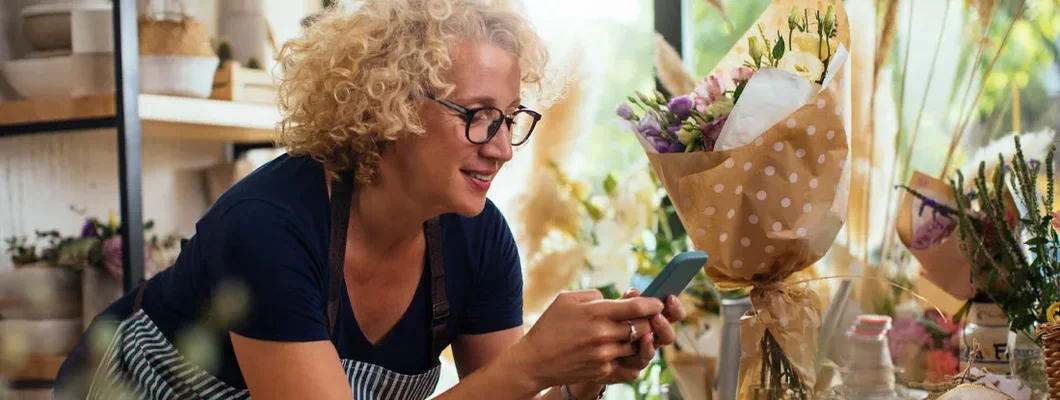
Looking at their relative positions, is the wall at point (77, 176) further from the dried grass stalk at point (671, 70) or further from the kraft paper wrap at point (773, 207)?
the kraft paper wrap at point (773, 207)

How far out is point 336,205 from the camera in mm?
1195

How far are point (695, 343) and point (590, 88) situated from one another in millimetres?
529

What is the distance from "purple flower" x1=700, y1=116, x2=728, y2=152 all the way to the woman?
0.20 m

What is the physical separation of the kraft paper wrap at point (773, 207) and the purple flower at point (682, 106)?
0.07 meters

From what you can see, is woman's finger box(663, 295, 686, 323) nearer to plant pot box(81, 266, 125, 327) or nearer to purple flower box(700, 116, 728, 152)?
purple flower box(700, 116, 728, 152)

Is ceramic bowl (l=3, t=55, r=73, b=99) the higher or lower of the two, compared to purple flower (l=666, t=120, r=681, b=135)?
lower

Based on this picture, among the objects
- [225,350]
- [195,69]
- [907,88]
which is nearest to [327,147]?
[225,350]

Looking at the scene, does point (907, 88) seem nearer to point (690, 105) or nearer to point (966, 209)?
point (966, 209)

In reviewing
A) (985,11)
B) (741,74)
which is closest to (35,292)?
(741,74)

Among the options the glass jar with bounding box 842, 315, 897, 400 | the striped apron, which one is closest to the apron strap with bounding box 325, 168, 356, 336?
the striped apron

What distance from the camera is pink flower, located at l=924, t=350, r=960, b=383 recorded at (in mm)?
1505

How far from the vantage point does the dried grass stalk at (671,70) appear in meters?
1.62

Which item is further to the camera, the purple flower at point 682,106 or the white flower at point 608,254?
the white flower at point 608,254

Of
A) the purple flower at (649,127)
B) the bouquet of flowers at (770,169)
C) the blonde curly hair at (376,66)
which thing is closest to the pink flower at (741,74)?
the bouquet of flowers at (770,169)
